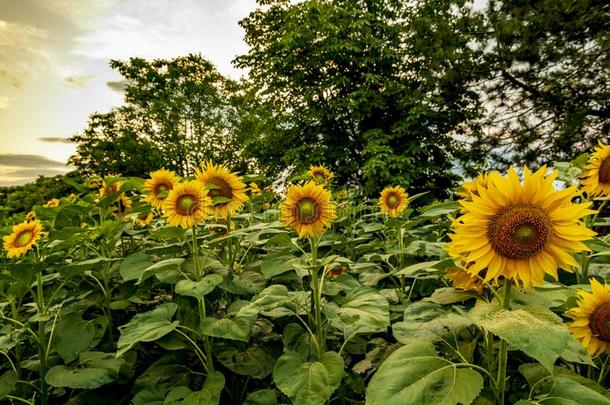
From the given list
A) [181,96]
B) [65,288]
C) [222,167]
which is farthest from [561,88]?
[181,96]

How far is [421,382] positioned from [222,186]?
1643 mm

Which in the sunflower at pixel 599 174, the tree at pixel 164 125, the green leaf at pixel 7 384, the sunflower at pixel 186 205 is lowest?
the green leaf at pixel 7 384

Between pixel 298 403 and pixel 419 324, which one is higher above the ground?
pixel 419 324

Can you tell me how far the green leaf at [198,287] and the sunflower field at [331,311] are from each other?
0.01 meters

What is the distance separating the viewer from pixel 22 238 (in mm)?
2584

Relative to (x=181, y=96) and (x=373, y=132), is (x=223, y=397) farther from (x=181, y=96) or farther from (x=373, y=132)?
(x=181, y=96)

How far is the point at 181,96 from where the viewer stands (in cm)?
2425

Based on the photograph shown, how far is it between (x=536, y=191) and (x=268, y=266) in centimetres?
122

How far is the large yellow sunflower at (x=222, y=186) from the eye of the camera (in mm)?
2461

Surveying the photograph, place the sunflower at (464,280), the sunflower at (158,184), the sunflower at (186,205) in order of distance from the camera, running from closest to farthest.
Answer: the sunflower at (464,280)
the sunflower at (186,205)
the sunflower at (158,184)

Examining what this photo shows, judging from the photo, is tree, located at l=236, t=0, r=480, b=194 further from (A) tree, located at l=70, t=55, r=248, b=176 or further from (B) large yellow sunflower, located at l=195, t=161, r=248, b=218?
(B) large yellow sunflower, located at l=195, t=161, r=248, b=218

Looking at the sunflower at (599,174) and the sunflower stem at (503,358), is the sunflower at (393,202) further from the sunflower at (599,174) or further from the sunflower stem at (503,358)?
the sunflower stem at (503,358)

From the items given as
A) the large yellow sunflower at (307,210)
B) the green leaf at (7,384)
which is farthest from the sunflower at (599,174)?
the green leaf at (7,384)

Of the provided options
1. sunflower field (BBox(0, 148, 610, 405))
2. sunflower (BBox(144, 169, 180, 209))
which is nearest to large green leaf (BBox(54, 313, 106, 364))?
sunflower field (BBox(0, 148, 610, 405))
